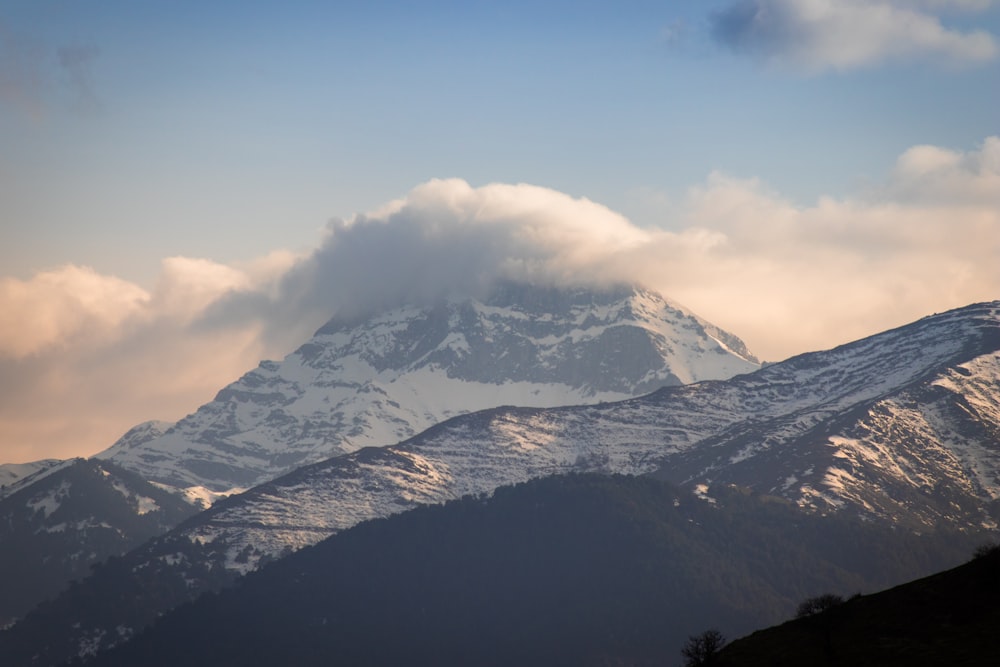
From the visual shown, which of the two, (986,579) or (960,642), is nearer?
(960,642)

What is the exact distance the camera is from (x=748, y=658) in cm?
19688

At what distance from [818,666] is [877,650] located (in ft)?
23.9

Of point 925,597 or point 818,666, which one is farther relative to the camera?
point 925,597

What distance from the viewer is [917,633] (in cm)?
18775

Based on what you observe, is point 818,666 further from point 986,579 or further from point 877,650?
point 986,579

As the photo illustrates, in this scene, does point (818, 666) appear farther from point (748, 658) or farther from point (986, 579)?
point (986, 579)

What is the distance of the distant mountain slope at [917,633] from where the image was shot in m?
178

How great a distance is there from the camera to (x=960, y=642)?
584ft

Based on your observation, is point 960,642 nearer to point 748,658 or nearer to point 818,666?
point 818,666

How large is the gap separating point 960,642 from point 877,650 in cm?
1087

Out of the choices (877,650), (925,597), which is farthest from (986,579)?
(877,650)

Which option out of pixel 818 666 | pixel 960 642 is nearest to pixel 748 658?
pixel 818 666

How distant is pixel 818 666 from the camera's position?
Answer: 185250 mm

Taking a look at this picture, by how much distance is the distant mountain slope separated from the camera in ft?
584
